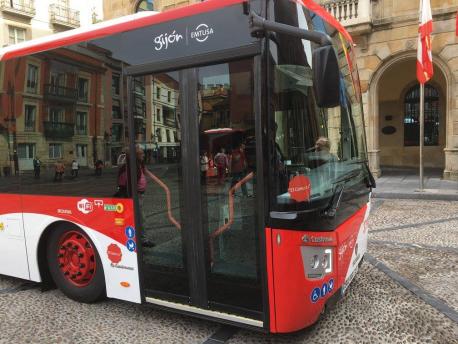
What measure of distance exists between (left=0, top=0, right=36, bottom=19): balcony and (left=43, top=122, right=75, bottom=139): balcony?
106 feet

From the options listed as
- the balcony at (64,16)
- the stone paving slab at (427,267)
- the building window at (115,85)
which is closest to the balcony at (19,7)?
the balcony at (64,16)

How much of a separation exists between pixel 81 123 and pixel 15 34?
3368 cm

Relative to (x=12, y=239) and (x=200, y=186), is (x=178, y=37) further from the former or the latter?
(x=12, y=239)

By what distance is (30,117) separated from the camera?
4.20 meters

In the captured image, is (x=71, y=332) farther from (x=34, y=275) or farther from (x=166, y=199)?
(x=166, y=199)

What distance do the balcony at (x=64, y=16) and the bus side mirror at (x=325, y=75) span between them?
38417 millimetres

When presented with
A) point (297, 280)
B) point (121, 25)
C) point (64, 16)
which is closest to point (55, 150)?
point (121, 25)

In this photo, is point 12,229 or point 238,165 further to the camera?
point 12,229

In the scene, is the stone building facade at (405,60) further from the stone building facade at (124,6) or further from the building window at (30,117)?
the building window at (30,117)

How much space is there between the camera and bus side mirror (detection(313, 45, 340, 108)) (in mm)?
2807

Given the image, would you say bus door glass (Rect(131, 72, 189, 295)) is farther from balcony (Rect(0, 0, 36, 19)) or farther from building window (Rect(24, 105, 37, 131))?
balcony (Rect(0, 0, 36, 19))

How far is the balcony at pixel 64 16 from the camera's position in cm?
3619

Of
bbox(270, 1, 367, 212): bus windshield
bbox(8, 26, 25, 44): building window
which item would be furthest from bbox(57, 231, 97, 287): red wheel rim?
bbox(8, 26, 25, 44): building window

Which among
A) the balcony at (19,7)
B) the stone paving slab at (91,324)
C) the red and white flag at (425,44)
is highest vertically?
the balcony at (19,7)
